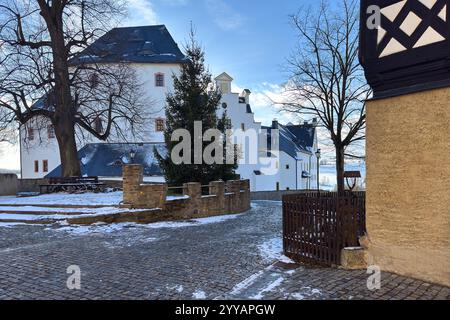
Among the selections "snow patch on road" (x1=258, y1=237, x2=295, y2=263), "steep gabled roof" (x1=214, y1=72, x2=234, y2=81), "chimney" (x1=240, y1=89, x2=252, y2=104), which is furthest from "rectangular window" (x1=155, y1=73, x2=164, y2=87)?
"snow patch on road" (x1=258, y1=237, x2=295, y2=263)

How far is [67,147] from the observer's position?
22.9 meters

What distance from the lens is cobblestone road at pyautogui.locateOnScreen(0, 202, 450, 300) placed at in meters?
5.59

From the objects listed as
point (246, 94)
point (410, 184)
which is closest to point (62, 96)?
point (410, 184)

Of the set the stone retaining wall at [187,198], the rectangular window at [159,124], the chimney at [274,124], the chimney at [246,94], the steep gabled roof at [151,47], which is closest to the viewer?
the stone retaining wall at [187,198]

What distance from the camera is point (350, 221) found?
7.10 meters

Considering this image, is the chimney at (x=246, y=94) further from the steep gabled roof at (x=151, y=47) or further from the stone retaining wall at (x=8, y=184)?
the stone retaining wall at (x=8, y=184)

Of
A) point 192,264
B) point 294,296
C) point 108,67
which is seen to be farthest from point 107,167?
point 294,296

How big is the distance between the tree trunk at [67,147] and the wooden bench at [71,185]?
6.64ft

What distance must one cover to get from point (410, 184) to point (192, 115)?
1465cm

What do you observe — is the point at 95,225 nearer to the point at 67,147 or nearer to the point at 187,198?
the point at 187,198

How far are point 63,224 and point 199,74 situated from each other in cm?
1172

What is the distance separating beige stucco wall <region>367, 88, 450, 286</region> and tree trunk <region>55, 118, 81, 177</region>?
19753mm

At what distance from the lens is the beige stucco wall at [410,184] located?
5.85 meters

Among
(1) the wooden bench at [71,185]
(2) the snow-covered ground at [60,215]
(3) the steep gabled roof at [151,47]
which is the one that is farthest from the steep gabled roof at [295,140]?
(2) the snow-covered ground at [60,215]
